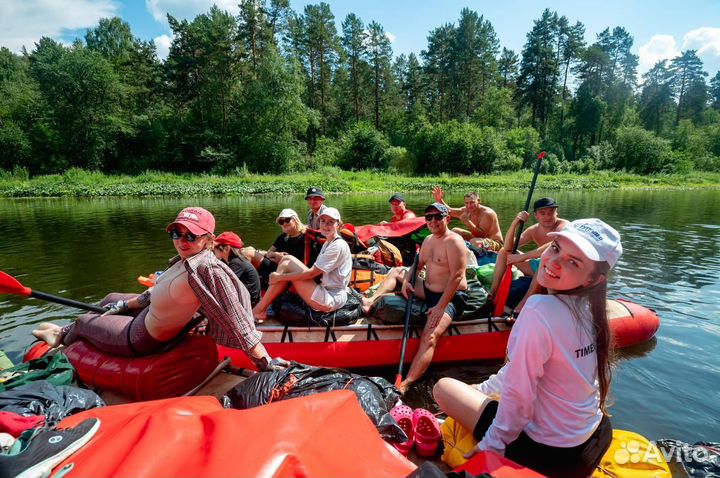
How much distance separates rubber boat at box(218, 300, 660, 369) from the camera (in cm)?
480

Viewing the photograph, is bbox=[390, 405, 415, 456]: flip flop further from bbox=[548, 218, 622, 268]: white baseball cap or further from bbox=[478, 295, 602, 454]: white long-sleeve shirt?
bbox=[548, 218, 622, 268]: white baseball cap

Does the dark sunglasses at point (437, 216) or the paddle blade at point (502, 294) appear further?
the paddle blade at point (502, 294)

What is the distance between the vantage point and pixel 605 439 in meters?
2.25

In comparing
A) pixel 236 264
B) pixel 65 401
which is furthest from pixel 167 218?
pixel 65 401

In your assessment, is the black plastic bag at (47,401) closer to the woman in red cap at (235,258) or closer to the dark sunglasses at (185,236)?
the dark sunglasses at (185,236)

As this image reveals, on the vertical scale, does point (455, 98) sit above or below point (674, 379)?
above

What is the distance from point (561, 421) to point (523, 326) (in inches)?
24.2

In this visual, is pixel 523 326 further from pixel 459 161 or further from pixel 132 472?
pixel 459 161

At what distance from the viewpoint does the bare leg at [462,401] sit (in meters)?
2.56

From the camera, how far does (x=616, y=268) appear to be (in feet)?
32.8

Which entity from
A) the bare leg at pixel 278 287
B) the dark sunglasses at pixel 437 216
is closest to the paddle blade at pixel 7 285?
the bare leg at pixel 278 287

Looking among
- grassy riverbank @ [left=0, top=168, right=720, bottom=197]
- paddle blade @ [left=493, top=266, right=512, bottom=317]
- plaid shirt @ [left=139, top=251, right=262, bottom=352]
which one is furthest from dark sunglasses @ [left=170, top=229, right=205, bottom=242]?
grassy riverbank @ [left=0, top=168, right=720, bottom=197]

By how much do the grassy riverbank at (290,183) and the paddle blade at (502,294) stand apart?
26.5 m

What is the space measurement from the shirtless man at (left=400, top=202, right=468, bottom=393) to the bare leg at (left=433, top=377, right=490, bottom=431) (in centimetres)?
190
